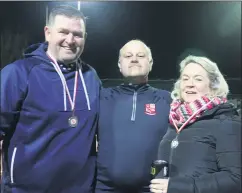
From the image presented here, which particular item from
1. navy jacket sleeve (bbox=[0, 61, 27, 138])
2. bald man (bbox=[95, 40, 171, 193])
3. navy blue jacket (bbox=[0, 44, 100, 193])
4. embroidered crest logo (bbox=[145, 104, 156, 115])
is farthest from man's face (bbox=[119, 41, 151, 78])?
navy jacket sleeve (bbox=[0, 61, 27, 138])

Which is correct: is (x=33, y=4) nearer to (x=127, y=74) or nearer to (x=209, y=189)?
(x=127, y=74)

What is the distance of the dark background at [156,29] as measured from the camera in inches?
54.7

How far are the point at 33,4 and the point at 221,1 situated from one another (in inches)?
30.3

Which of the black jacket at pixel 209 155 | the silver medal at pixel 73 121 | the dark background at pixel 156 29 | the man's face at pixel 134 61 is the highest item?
the dark background at pixel 156 29

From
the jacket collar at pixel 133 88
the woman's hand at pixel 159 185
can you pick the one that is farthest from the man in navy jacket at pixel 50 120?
the woman's hand at pixel 159 185

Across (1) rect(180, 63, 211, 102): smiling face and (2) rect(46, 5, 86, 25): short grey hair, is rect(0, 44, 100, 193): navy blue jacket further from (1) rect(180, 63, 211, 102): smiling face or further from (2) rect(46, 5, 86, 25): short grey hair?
(1) rect(180, 63, 211, 102): smiling face

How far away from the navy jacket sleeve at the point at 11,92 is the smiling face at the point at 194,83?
0.56m

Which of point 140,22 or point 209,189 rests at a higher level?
point 140,22

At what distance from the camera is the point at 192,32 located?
1435 mm

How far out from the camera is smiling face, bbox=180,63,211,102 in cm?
118

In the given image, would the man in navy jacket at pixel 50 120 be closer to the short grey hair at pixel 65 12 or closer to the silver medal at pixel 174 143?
the short grey hair at pixel 65 12

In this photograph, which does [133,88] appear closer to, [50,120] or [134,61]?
[134,61]

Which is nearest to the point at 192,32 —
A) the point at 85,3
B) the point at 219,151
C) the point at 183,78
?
the point at 183,78

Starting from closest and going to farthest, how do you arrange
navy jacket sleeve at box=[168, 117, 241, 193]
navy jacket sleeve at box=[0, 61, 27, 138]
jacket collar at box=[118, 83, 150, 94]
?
navy jacket sleeve at box=[168, 117, 241, 193], navy jacket sleeve at box=[0, 61, 27, 138], jacket collar at box=[118, 83, 150, 94]
